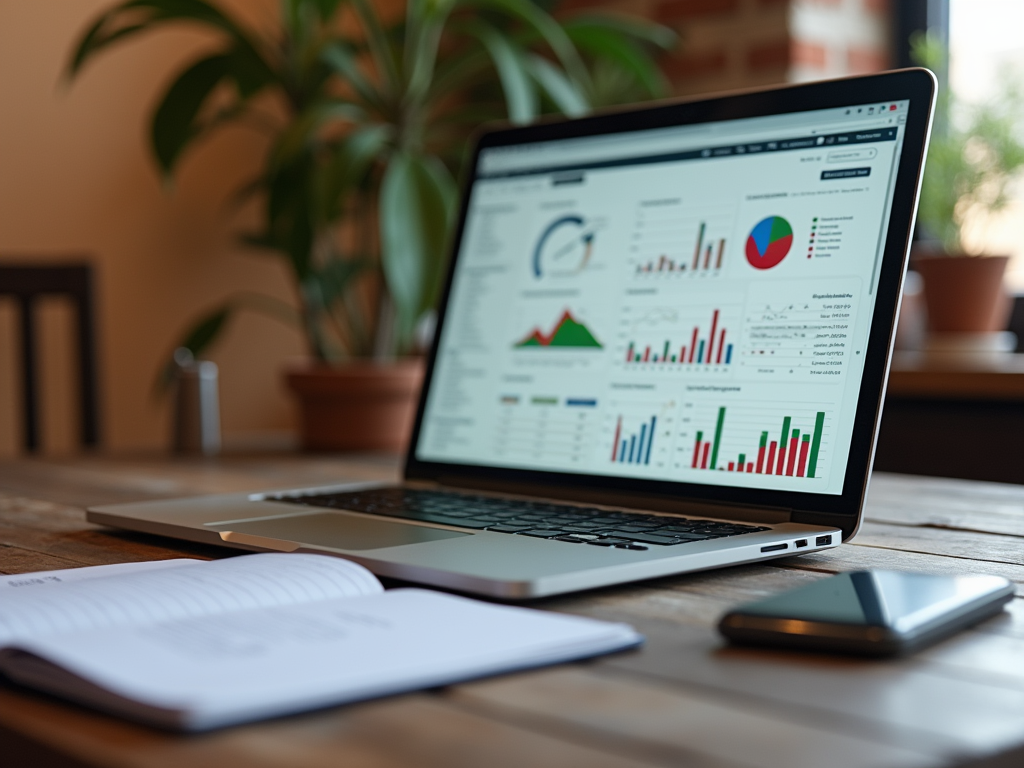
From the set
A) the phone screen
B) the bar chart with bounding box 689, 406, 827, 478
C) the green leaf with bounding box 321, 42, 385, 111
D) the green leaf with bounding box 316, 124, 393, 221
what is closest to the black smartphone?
the phone screen

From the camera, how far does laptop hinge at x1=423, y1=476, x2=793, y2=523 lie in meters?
0.77

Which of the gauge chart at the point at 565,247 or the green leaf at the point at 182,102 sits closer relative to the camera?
the gauge chart at the point at 565,247

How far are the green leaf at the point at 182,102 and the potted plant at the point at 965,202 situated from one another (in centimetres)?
117

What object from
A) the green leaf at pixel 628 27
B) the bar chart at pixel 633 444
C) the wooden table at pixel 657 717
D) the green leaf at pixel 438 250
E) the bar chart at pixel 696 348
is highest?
the green leaf at pixel 628 27

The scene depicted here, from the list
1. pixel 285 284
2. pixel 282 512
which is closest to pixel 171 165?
pixel 285 284

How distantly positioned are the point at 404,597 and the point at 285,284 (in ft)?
7.86

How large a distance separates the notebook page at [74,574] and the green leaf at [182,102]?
133cm

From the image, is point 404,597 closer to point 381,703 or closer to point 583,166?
point 381,703

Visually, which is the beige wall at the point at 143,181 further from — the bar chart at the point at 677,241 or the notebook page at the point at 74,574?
the notebook page at the point at 74,574

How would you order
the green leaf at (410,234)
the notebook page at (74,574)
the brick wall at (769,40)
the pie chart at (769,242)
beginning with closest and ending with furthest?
the notebook page at (74,574), the pie chart at (769,242), the green leaf at (410,234), the brick wall at (769,40)

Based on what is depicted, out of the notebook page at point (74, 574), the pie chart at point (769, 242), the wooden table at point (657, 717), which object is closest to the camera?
the wooden table at point (657, 717)

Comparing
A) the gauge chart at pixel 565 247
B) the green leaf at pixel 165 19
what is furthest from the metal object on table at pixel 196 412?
the gauge chart at pixel 565 247

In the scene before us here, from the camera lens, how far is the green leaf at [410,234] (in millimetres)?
1533

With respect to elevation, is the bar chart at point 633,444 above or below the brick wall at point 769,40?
below
